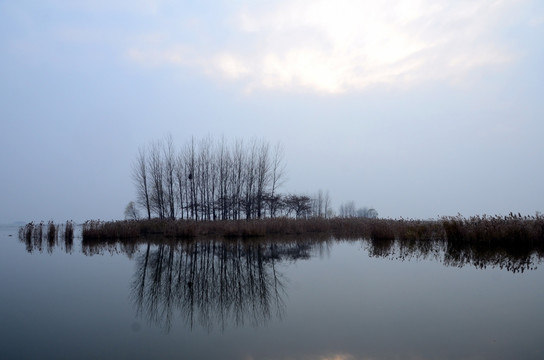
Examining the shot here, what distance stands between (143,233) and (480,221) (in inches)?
674

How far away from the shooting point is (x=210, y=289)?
7.01 m

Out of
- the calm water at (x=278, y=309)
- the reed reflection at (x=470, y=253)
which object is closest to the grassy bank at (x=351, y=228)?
the reed reflection at (x=470, y=253)

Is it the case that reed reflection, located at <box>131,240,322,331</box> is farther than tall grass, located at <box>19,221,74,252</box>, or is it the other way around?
tall grass, located at <box>19,221,74,252</box>

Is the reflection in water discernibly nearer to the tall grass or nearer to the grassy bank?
the grassy bank

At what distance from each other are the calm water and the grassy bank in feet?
6.73

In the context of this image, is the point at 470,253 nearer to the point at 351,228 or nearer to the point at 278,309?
the point at 278,309

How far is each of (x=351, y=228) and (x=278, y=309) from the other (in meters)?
18.0

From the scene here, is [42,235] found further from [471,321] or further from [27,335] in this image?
[471,321]

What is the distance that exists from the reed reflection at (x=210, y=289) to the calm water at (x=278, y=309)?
3cm

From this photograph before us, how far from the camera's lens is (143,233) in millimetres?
22188

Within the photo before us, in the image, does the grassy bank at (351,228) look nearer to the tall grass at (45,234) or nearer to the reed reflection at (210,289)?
the tall grass at (45,234)

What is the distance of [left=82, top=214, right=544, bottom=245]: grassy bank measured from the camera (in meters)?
12.0

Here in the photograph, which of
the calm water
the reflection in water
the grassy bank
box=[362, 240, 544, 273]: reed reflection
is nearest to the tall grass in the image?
the grassy bank

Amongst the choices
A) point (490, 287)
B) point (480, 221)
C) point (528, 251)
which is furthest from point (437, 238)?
point (490, 287)
